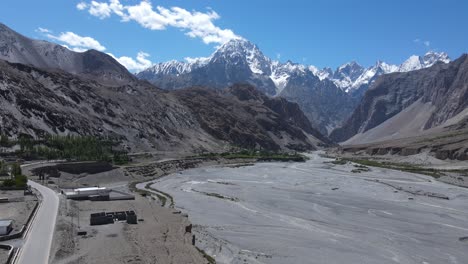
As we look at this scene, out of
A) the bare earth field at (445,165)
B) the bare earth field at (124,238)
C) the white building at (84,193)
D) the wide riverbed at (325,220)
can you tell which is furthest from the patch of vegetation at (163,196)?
the bare earth field at (445,165)

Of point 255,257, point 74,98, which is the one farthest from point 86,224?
point 74,98

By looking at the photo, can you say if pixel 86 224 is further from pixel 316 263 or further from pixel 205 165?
pixel 205 165

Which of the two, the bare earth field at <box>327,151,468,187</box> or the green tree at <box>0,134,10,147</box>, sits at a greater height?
the green tree at <box>0,134,10,147</box>

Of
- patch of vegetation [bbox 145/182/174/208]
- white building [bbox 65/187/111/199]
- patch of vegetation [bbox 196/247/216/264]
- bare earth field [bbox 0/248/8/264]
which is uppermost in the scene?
white building [bbox 65/187/111/199]

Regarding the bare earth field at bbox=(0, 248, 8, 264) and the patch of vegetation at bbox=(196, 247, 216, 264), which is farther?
the patch of vegetation at bbox=(196, 247, 216, 264)

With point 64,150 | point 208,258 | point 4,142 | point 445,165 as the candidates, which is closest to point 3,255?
point 208,258

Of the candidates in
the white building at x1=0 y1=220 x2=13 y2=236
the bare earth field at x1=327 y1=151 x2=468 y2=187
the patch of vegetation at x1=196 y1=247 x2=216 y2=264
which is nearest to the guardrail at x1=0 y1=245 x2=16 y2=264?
the white building at x1=0 y1=220 x2=13 y2=236

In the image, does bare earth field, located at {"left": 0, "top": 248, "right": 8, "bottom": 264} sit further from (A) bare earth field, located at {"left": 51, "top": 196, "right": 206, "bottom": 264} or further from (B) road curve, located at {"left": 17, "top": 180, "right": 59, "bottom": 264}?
(A) bare earth field, located at {"left": 51, "top": 196, "right": 206, "bottom": 264}

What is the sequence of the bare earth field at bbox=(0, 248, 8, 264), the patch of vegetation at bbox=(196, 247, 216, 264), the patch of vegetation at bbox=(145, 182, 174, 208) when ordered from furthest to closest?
the patch of vegetation at bbox=(145, 182, 174, 208) < the patch of vegetation at bbox=(196, 247, 216, 264) < the bare earth field at bbox=(0, 248, 8, 264)
